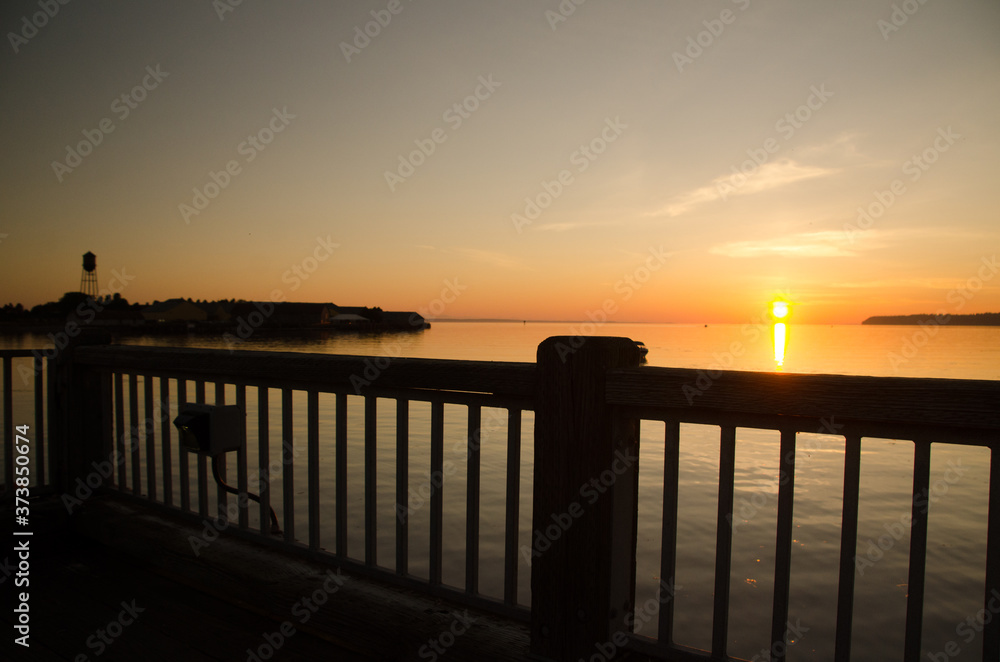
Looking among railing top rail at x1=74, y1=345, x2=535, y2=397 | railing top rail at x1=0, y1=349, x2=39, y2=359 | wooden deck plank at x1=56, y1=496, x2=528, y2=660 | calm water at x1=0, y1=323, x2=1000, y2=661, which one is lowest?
calm water at x1=0, y1=323, x2=1000, y2=661

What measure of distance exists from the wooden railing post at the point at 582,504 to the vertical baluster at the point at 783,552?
1.35 ft

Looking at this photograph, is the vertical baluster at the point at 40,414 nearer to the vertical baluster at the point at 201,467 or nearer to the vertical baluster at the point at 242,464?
the vertical baluster at the point at 201,467

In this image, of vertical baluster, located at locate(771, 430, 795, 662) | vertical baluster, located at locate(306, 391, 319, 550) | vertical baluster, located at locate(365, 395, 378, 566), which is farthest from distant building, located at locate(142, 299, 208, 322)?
vertical baluster, located at locate(771, 430, 795, 662)

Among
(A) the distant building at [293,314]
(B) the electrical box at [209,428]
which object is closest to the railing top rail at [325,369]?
(B) the electrical box at [209,428]

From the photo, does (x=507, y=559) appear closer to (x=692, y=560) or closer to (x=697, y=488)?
(x=692, y=560)

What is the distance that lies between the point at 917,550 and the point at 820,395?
1.35ft

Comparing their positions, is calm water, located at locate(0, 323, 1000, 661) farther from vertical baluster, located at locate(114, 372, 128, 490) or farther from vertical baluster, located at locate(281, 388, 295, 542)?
vertical baluster, located at locate(114, 372, 128, 490)

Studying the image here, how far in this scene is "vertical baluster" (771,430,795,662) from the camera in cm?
140

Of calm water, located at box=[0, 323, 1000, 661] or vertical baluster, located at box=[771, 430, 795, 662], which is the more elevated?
vertical baluster, located at box=[771, 430, 795, 662]

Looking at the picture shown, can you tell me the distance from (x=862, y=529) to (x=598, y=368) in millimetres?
6193

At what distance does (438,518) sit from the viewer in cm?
202

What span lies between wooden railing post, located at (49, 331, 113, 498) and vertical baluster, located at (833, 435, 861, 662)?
3.69 meters

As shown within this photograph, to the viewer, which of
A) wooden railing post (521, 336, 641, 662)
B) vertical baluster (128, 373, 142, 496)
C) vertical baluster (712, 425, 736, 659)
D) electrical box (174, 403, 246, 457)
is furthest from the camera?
vertical baluster (128, 373, 142, 496)

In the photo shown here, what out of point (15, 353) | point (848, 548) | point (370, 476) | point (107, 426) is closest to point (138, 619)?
point (370, 476)
